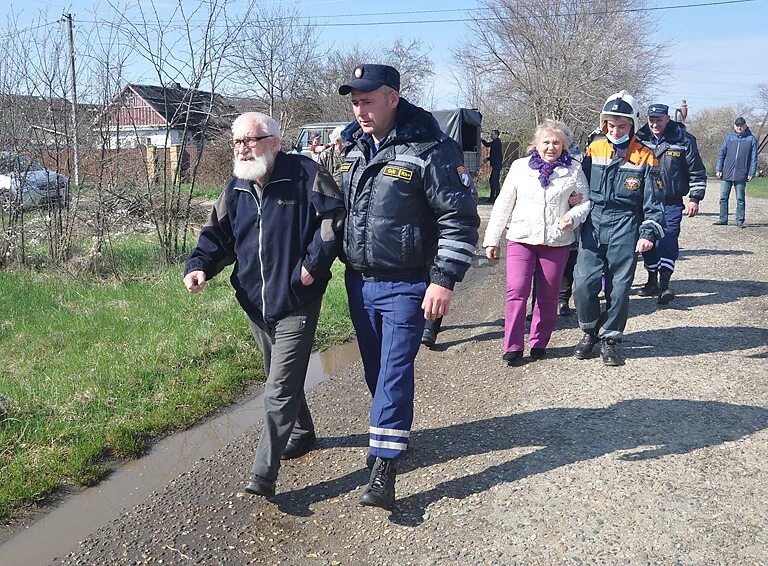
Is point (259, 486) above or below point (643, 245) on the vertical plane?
below

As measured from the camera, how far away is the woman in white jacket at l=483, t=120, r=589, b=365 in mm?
5746

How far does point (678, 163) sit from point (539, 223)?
321 centimetres

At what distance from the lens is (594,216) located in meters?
5.87

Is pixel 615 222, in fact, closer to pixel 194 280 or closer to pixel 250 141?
pixel 250 141

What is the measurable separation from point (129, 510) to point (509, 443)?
2.18m

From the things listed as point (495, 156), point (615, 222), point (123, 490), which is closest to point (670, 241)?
point (615, 222)

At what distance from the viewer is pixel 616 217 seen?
18.9ft

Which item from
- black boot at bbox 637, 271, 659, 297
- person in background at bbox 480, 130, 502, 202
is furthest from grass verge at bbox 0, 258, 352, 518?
person in background at bbox 480, 130, 502, 202

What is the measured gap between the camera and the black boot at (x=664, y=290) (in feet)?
25.6

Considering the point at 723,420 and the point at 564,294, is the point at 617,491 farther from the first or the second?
the point at 564,294

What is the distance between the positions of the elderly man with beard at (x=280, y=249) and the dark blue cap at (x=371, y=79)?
480mm

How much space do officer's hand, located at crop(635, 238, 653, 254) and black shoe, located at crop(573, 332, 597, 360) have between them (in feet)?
2.80

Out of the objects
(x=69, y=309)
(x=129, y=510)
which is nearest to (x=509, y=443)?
(x=129, y=510)

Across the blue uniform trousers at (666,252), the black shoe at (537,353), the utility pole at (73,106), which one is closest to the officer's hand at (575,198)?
the black shoe at (537,353)
